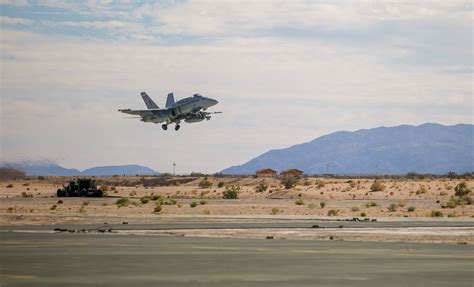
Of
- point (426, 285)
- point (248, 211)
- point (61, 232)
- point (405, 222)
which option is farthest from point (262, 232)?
point (248, 211)

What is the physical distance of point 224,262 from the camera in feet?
95.7

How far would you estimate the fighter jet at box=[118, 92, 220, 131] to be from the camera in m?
120

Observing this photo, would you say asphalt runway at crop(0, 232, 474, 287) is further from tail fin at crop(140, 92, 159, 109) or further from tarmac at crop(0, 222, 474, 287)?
tail fin at crop(140, 92, 159, 109)

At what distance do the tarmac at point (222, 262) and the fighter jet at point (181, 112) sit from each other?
78.4m

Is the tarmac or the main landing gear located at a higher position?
the main landing gear

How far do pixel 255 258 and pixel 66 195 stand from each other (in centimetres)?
7448

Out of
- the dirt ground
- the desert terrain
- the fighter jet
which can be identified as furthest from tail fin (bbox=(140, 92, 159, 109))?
the fighter jet

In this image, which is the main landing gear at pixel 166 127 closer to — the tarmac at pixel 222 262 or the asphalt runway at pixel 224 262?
the tarmac at pixel 222 262

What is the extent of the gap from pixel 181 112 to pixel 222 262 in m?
92.5

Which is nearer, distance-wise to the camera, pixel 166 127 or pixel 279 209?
pixel 279 209

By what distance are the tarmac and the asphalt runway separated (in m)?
0.02

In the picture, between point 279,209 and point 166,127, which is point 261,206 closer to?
point 279,209

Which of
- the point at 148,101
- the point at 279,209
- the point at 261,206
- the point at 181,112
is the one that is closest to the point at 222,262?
the point at 279,209

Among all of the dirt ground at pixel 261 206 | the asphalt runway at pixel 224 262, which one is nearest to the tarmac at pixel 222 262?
the asphalt runway at pixel 224 262
